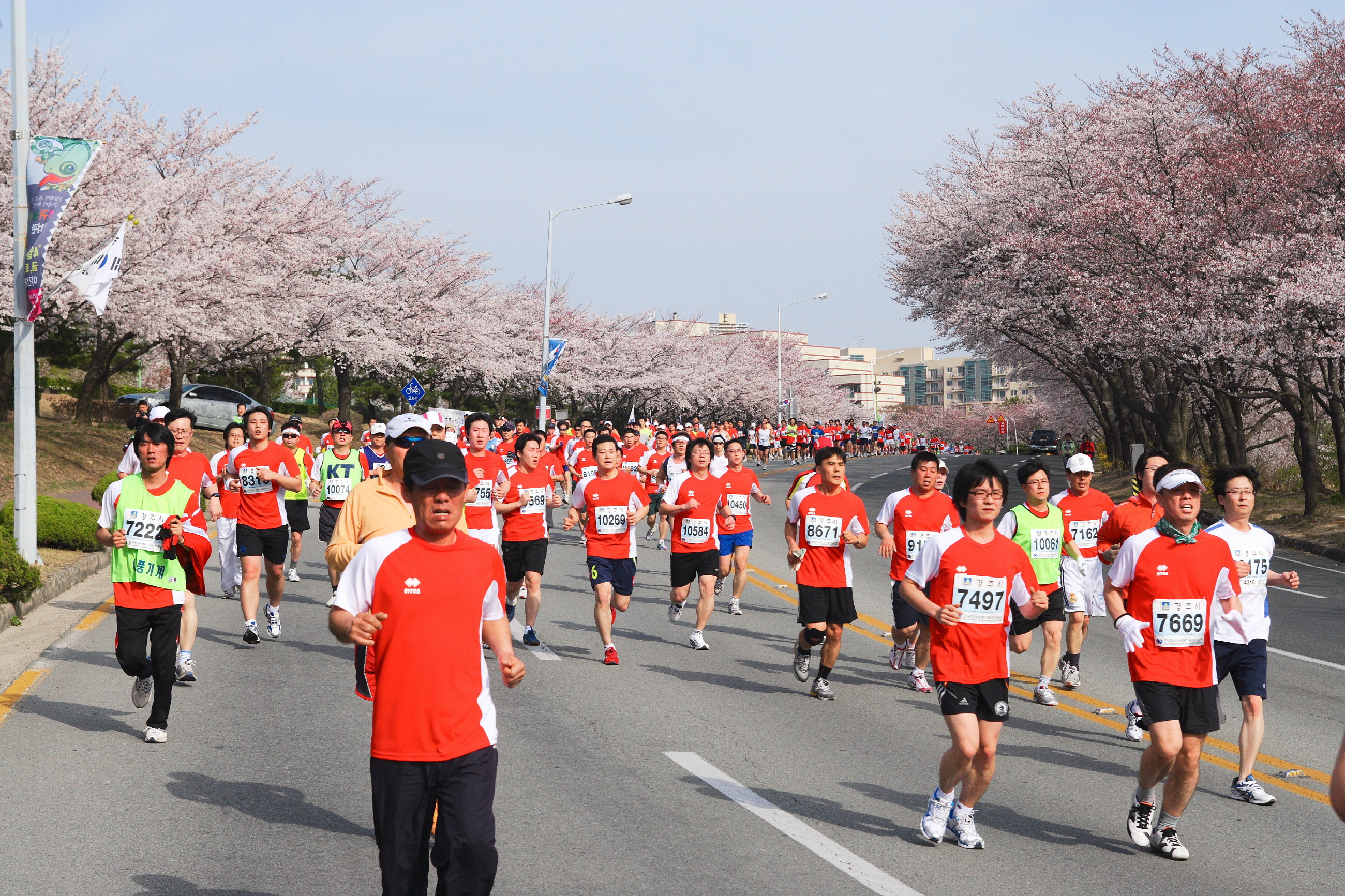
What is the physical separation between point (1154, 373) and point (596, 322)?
41936 mm

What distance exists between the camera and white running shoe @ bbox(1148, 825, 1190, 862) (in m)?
5.73

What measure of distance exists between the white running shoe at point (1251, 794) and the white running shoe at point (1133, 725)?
1243mm

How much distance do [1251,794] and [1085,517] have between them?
336cm

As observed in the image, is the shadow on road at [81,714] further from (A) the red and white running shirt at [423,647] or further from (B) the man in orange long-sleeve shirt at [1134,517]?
(B) the man in orange long-sleeve shirt at [1134,517]

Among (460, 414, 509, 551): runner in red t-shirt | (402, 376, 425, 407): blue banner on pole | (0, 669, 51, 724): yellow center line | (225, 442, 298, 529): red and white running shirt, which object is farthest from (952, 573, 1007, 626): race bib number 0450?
(402, 376, 425, 407): blue banner on pole

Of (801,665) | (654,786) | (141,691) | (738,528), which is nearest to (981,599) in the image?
(654,786)

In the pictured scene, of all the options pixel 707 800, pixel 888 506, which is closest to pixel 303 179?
pixel 888 506

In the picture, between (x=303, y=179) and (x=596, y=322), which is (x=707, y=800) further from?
(x=596, y=322)

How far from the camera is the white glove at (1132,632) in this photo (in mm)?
5988

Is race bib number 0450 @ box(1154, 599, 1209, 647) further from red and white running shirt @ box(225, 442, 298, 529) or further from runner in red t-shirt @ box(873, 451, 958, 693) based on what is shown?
red and white running shirt @ box(225, 442, 298, 529)

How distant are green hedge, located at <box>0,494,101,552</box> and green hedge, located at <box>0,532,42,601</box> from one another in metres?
3.69

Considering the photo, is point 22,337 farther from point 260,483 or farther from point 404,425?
point 404,425

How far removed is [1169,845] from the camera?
5.77 m

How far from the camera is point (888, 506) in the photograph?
997cm
